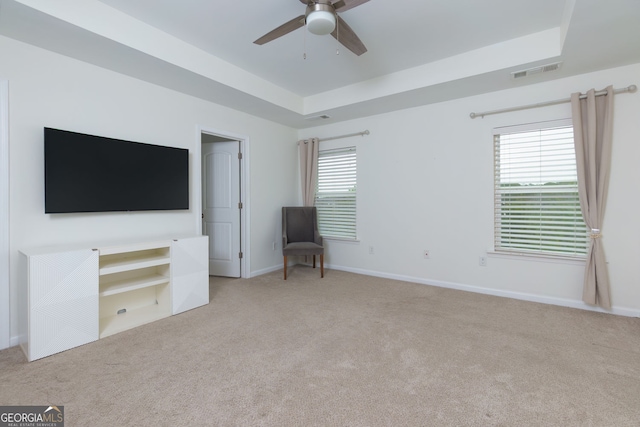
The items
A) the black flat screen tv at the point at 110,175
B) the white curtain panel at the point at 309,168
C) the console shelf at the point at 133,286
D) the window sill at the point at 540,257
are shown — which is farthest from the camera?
the white curtain panel at the point at 309,168

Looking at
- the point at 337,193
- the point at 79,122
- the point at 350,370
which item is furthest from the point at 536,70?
the point at 79,122

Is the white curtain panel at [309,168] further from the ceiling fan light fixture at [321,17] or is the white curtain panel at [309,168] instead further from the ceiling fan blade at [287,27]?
the ceiling fan light fixture at [321,17]

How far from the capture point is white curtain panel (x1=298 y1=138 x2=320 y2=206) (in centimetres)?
478

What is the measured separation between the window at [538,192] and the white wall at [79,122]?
3.49m

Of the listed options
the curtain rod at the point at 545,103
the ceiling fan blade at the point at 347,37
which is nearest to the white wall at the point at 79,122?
the ceiling fan blade at the point at 347,37

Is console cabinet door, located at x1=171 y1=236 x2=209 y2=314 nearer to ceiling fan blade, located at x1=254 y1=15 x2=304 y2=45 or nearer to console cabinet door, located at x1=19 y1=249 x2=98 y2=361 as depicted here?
console cabinet door, located at x1=19 y1=249 x2=98 y2=361

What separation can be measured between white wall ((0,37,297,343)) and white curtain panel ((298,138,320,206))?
129cm

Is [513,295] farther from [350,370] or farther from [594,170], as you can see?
[350,370]

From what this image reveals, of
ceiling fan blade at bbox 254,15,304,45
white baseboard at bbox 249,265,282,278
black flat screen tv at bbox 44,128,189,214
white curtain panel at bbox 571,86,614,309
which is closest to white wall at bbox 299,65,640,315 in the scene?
white curtain panel at bbox 571,86,614,309

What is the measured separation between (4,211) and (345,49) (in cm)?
319

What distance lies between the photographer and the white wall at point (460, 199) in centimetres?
277

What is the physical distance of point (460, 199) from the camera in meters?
3.60

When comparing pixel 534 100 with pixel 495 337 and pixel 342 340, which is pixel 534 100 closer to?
pixel 495 337

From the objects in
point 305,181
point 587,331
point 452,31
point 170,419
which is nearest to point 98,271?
point 170,419
